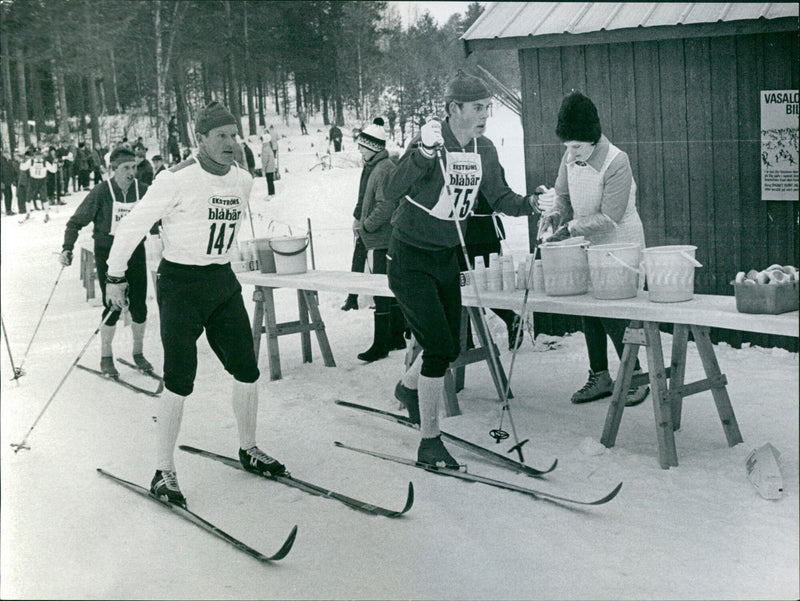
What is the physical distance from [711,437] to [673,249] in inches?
26.4

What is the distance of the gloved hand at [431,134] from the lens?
8.00 feet

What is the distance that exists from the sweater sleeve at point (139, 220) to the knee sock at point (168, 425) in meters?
0.37

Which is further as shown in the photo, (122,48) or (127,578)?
(122,48)

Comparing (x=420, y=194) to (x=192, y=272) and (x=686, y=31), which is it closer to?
(x=192, y=272)

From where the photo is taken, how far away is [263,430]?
290 cm

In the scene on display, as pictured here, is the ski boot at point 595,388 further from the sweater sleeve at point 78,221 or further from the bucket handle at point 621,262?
the sweater sleeve at point 78,221

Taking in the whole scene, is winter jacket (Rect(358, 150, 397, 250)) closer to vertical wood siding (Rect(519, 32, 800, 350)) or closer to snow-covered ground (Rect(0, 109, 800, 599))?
snow-covered ground (Rect(0, 109, 800, 599))

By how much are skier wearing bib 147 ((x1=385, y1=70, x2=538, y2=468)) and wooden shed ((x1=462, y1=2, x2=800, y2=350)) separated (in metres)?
0.81

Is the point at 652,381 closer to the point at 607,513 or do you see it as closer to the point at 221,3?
the point at 607,513

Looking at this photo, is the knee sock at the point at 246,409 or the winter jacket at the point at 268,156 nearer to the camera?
the winter jacket at the point at 268,156

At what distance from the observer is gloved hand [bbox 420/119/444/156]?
8.00ft

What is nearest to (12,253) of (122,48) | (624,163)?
(122,48)

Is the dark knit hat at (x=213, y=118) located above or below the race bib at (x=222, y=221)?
above

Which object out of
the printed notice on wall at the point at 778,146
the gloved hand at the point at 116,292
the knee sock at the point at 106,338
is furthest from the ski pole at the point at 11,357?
the printed notice on wall at the point at 778,146
